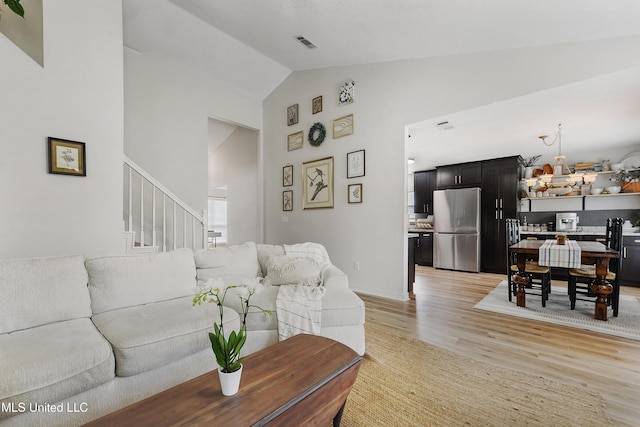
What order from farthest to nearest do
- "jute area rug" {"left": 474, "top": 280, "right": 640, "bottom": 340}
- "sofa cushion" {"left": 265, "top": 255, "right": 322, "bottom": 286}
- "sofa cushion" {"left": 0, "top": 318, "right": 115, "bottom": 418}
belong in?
"jute area rug" {"left": 474, "top": 280, "right": 640, "bottom": 340}, "sofa cushion" {"left": 265, "top": 255, "right": 322, "bottom": 286}, "sofa cushion" {"left": 0, "top": 318, "right": 115, "bottom": 418}

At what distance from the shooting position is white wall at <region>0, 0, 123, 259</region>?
2.43 meters

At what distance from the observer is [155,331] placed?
1575 millimetres

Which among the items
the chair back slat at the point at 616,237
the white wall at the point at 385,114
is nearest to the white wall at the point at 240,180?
the white wall at the point at 385,114

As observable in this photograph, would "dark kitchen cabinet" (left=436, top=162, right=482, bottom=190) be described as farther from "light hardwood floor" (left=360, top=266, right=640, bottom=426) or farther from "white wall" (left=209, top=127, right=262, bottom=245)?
"white wall" (left=209, top=127, right=262, bottom=245)

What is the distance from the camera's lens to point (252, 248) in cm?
278

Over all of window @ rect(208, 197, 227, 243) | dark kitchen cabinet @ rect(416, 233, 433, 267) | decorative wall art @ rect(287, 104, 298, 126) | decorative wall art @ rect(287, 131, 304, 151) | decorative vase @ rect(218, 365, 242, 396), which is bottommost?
dark kitchen cabinet @ rect(416, 233, 433, 267)

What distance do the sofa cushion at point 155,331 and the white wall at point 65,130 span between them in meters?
1.39

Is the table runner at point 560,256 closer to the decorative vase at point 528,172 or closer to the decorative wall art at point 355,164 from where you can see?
the decorative wall art at point 355,164

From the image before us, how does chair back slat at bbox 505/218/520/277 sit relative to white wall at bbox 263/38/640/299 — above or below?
below

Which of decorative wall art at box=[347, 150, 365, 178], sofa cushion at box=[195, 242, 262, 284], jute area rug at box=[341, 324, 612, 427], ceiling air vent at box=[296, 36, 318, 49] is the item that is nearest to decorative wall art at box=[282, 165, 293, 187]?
decorative wall art at box=[347, 150, 365, 178]

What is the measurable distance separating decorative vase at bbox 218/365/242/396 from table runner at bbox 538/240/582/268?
347 cm

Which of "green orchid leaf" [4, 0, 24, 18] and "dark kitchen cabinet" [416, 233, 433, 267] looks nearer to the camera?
"green orchid leaf" [4, 0, 24, 18]

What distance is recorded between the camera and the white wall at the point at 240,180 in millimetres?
6031

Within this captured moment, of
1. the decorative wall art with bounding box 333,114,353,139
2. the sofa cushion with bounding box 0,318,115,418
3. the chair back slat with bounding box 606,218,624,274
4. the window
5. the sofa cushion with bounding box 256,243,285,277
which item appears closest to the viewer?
the sofa cushion with bounding box 0,318,115,418
